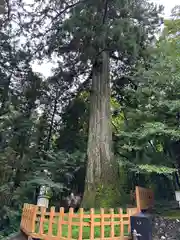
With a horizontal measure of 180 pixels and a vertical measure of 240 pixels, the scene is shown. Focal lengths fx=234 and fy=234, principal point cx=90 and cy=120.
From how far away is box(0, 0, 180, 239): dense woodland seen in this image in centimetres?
568

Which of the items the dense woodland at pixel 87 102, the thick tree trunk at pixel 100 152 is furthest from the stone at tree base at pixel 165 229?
the thick tree trunk at pixel 100 152

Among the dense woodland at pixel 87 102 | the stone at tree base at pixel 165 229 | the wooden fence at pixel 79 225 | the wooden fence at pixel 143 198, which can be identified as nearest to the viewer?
the wooden fence at pixel 79 225

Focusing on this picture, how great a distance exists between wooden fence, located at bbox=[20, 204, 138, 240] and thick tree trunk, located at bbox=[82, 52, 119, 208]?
1467mm

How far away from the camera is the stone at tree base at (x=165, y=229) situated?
4.06 metres

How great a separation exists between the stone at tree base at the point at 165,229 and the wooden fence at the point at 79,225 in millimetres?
589

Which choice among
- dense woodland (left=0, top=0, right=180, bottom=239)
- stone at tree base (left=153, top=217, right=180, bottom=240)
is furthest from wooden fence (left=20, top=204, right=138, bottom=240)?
dense woodland (left=0, top=0, right=180, bottom=239)

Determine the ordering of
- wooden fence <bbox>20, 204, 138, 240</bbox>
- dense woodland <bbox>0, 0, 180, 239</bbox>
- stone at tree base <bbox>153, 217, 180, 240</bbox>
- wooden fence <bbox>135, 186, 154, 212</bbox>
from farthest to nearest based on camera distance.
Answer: dense woodland <bbox>0, 0, 180, 239</bbox>, wooden fence <bbox>135, 186, 154, 212</bbox>, stone at tree base <bbox>153, 217, 180, 240</bbox>, wooden fence <bbox>20, 204, 138, 240</bbox>

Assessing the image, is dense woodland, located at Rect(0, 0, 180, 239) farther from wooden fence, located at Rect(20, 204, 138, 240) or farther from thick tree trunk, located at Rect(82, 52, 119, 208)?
wooden fence, located at Rect(20, 204, 138, 240)

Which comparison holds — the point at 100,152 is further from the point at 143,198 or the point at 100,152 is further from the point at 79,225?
the point at 79,225

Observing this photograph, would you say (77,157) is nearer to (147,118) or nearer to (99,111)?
(99,111)

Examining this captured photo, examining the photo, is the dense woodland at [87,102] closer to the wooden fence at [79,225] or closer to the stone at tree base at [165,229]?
the stone at tree base at [165,229]

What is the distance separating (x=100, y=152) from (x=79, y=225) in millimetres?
2753

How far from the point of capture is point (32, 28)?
7688mm

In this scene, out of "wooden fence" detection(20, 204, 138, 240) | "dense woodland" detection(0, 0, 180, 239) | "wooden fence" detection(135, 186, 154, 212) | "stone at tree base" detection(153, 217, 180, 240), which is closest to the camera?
"wooden fence" detection(20, 204, 138, 240)
